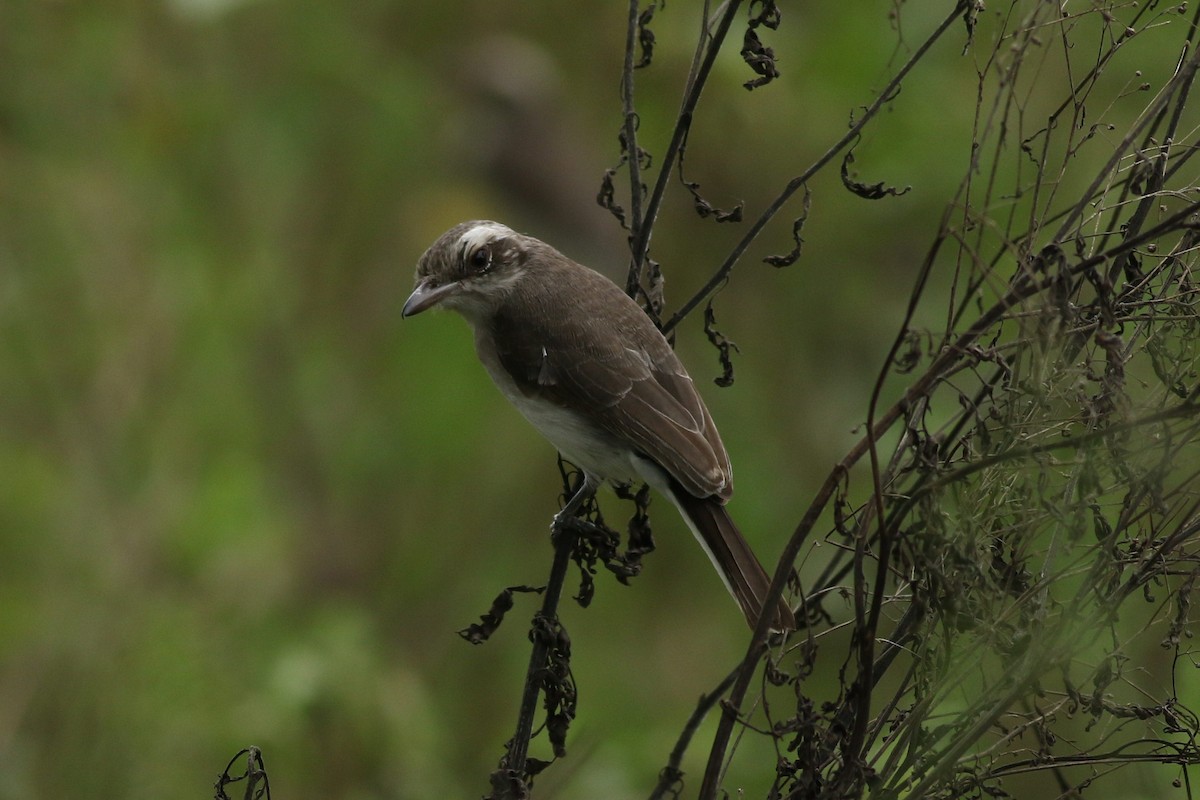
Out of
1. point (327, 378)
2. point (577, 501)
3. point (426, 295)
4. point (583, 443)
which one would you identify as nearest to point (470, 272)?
point (426, 295)

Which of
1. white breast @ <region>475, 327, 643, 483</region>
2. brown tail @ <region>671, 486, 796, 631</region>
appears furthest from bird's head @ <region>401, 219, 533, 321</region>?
brown tail @ <region>671, 486, 796, 631</region>

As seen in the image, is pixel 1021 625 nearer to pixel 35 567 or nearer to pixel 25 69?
pixel 35 567

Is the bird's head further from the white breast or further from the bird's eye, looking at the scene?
the white breast

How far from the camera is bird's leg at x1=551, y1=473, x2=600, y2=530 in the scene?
367 cm

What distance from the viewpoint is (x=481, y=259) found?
14.1 feet

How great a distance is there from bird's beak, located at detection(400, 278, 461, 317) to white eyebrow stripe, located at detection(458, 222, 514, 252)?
0.41ft

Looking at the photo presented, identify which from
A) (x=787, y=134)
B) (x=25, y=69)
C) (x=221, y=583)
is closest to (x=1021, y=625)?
(x=787, y=134)

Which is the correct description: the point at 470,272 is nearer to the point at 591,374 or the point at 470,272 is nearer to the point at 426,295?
the point at 426,295

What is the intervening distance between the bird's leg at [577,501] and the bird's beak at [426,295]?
74 cm

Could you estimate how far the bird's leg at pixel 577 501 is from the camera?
367 cm

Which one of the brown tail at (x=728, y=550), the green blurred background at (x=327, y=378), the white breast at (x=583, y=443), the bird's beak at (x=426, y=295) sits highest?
the green blurred background at (x=327, y=378)

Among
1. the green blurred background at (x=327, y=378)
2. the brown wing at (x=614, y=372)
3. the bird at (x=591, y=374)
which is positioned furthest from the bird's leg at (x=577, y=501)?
the green blurred background at (x=327, y=378)

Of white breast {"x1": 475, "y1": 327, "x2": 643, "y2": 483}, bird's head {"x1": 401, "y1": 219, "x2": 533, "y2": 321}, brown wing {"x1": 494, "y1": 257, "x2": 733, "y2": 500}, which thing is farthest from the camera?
bird's head {"x1": 401, "y1": 219, "x2": 533, "y2": 321}

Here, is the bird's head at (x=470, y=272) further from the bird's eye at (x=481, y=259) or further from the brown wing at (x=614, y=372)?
the brown wing at (x=614, y=372)
